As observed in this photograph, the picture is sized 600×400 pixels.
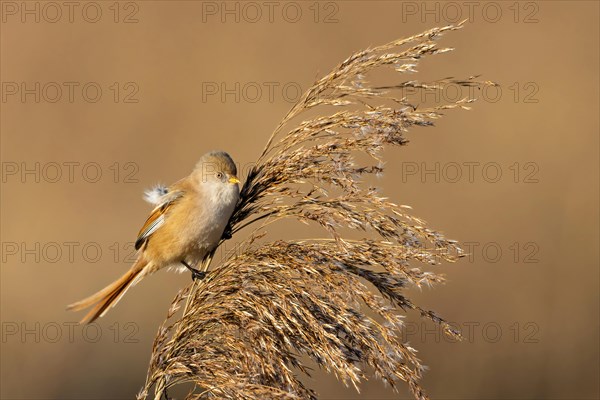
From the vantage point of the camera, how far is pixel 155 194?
4250mm

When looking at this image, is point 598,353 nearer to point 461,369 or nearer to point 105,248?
point 461,369

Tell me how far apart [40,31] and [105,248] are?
119 inches

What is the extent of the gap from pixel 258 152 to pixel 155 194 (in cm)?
479

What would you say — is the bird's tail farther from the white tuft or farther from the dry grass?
the dry grass

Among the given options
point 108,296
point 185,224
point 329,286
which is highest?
point 185,224

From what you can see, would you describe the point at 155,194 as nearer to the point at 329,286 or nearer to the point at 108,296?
the point at 108,296

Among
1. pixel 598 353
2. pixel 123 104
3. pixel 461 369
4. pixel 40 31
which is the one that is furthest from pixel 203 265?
pixel 40 31

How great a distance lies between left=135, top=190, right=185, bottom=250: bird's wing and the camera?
4137mm

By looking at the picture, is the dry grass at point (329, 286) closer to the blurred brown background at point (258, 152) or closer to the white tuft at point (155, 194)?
the white tuft at point (155, 194)

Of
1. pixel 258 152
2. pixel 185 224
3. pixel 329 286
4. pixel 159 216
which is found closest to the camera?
pixel 329 286

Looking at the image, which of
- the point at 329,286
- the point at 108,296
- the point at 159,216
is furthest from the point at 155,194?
the point at 329,286

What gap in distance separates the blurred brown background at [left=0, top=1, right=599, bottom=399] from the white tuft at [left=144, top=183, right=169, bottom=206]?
3.29 metres

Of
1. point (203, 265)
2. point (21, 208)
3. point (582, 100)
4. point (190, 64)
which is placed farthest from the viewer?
point (190, 64)

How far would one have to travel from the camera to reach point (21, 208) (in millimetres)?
8562
